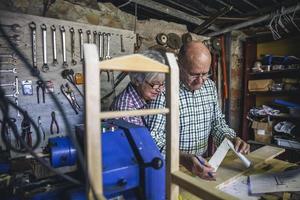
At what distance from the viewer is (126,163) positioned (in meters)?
0.74

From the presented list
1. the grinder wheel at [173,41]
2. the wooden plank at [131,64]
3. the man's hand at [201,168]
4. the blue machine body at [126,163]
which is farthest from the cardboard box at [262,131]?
the wooden plank at [131,64]

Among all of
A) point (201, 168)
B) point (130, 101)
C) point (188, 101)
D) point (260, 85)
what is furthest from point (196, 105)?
point (260, 85)

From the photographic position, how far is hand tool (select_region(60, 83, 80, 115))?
202 centimetres

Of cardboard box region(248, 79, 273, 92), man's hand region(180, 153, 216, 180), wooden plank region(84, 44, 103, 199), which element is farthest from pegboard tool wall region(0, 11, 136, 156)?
cardboard box region(248, 79, 273, 92)

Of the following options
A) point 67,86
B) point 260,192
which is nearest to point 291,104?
point 260,192

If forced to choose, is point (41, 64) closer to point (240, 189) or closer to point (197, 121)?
point (197, 121)

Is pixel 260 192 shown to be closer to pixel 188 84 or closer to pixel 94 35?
pixel 188 84

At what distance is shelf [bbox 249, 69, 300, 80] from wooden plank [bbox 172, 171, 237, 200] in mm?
2890

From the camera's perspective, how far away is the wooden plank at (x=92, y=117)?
597 mm

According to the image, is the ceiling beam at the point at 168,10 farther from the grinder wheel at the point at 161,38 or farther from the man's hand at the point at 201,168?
the man's hand at the point at 201,168

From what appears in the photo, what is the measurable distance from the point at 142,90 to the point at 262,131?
2.41 meters

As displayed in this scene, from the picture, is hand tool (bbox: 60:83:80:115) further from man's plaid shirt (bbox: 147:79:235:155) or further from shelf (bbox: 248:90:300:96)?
shelf (bbox: 248:90:300:96)

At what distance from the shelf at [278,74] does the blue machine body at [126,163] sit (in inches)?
114

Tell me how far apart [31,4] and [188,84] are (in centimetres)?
153
